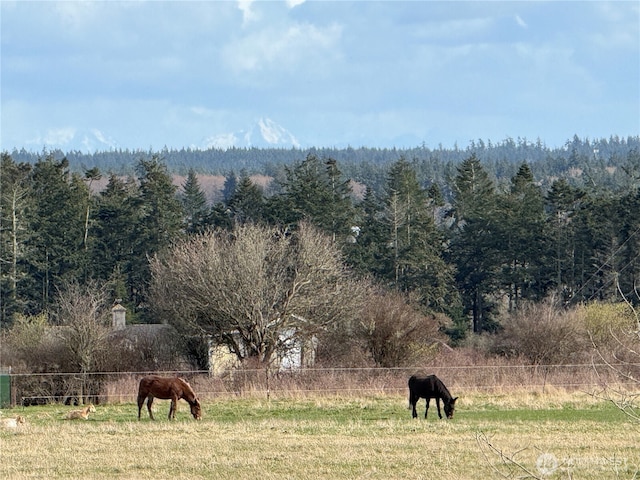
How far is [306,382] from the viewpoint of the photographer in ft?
117

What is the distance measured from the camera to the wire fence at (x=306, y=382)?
112 feet

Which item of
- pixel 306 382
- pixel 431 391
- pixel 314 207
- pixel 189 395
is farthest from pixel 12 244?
pixel 431 391

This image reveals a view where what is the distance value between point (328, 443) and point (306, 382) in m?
15.3

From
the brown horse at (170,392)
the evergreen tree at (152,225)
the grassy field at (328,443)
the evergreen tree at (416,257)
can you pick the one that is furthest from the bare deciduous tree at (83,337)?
the evergreen tree at (152,225)

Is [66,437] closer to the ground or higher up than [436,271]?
closer to the ground

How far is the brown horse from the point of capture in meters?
26.5

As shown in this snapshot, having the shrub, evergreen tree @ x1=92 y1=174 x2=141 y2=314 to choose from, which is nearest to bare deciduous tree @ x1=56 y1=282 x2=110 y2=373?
the shrub

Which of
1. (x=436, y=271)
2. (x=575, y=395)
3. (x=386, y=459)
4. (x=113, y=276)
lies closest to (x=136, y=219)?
(x=113, y=276)

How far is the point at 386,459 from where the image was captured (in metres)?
18.4

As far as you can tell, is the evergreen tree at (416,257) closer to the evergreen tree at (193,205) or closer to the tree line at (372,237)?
the tree line at (372,237)

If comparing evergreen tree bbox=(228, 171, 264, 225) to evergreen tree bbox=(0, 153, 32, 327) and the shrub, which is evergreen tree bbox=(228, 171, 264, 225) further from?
the shrub

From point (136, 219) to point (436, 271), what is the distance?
65.9ft

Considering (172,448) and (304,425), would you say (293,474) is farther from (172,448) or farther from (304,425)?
(304,425)

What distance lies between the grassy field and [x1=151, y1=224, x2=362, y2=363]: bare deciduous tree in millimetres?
11247
